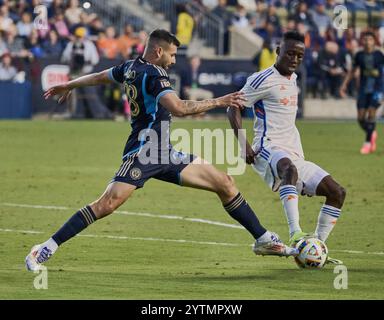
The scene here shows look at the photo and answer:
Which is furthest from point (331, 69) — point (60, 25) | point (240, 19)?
point (60, 25)

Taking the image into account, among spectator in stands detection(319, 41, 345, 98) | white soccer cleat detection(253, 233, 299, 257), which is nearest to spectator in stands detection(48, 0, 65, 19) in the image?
spectator in stands detection(319, 41, 345, 98)

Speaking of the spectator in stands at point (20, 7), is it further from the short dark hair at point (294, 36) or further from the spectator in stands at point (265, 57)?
the short dark hair at point (294, 36)

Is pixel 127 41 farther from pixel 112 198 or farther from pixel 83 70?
pixel 112 198

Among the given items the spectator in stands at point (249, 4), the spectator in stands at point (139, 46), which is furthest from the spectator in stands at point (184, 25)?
the spectator in stands at point (249, 4)

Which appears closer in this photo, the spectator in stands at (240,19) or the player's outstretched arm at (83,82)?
the player's outstretched arm at (83,82)

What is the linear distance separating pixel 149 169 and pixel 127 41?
2697 cm

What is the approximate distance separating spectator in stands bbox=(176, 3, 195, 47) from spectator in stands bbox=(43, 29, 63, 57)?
445cm

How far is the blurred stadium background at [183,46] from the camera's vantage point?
1410 inches

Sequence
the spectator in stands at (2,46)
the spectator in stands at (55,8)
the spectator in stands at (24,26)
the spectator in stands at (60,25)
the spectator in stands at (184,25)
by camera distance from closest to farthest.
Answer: the spectator in stands at (2,46), the spectator in stands at (24,26), the spectator in stands at (60,25), the spectator in stands at (55,8), the spectator in stands at (184,25)

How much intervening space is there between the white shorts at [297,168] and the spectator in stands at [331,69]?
27.0m

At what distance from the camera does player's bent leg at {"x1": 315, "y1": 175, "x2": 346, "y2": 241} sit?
41.4 feet

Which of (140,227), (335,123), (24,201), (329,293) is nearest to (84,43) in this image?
(335,123)
